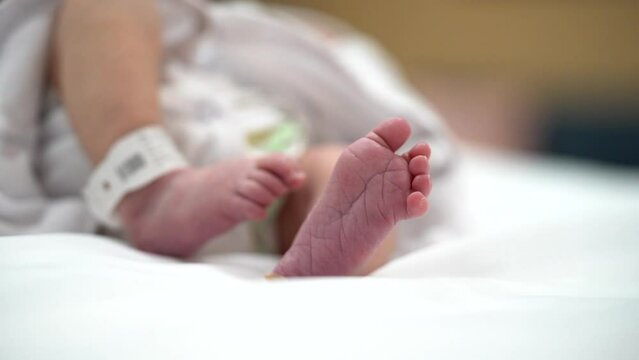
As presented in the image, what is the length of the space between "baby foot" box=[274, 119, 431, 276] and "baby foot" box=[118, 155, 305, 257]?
2.8 inches

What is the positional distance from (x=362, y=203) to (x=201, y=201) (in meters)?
0.17

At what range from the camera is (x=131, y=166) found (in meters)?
0.64

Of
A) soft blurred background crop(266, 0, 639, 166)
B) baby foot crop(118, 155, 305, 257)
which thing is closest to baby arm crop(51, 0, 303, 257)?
baby foot crop(118, 155, 305, 257)

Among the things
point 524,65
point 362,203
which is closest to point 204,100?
point 362,203

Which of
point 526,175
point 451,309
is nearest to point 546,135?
point 526,175

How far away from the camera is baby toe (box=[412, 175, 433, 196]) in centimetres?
50

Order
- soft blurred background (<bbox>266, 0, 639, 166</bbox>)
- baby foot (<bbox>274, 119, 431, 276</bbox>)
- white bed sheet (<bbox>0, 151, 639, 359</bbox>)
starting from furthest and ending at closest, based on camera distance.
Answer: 1. soft blurred background (<bbox>266, 0, 639, 166</bbox>)
2. baby foot (<bbox>274, 119, 431, 276</bbox>)
3. white bed sheet (<bbox>0, 151, 639, 359</bbox>)

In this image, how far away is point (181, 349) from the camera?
40 cm

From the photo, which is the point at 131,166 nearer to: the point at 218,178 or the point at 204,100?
the point at 218,178

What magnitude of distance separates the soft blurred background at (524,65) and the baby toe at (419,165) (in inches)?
82.2

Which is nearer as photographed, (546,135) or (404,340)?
(404,340)

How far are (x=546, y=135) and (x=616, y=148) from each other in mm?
246

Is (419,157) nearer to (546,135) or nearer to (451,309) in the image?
(451,309)

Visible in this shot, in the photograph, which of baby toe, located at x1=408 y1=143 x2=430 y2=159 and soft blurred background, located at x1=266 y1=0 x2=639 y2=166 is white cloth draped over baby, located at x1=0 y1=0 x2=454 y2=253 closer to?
baby toe, located at x1=408 y1=143 x2=430 y2=159
